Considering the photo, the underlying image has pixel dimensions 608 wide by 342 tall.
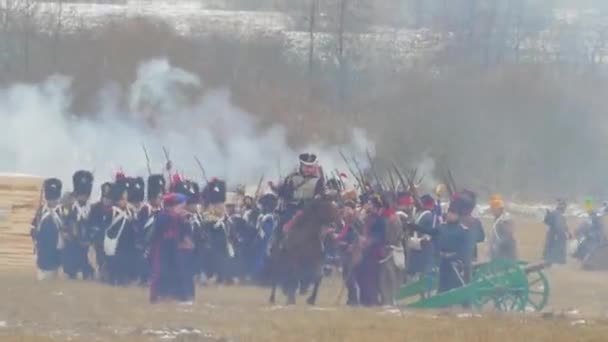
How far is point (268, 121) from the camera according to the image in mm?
46406

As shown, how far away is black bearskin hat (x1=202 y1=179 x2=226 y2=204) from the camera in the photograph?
26094 mm

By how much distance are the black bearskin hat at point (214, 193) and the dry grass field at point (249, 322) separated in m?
2.67

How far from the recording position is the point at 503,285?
2192 cm

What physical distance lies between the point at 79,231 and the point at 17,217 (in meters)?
2.97

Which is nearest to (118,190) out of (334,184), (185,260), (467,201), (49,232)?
(49,232)

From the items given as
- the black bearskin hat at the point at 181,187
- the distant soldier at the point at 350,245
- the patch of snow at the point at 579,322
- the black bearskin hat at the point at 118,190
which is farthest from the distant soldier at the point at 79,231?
the patch of snow at the point at 579,322

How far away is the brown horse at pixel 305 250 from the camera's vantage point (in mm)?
22422

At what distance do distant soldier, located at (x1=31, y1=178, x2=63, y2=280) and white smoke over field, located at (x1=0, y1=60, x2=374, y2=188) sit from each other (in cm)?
871

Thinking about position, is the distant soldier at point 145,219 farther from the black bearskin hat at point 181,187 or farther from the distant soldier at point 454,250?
the distant soldier at point 454,250

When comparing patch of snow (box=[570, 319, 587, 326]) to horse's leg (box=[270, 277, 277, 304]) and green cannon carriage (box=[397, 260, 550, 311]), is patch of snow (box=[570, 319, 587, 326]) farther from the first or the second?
horse's leg (box=[270, 277, 277, 304])

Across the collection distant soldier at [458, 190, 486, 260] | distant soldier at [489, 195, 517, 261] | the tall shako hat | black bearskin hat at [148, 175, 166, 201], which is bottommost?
distant soldier at [489, 195, 517, 261]

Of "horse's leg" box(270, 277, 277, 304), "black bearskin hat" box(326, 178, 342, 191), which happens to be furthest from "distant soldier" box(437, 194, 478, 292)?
"black bearskin hat" box(326, 178, 342, 191)

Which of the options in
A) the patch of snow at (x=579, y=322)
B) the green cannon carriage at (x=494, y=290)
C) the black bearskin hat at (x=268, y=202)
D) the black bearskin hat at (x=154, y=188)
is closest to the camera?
the patch of snow at (x=579, y=322)

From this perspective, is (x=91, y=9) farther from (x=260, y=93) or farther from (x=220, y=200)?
(x=220, y=200)
